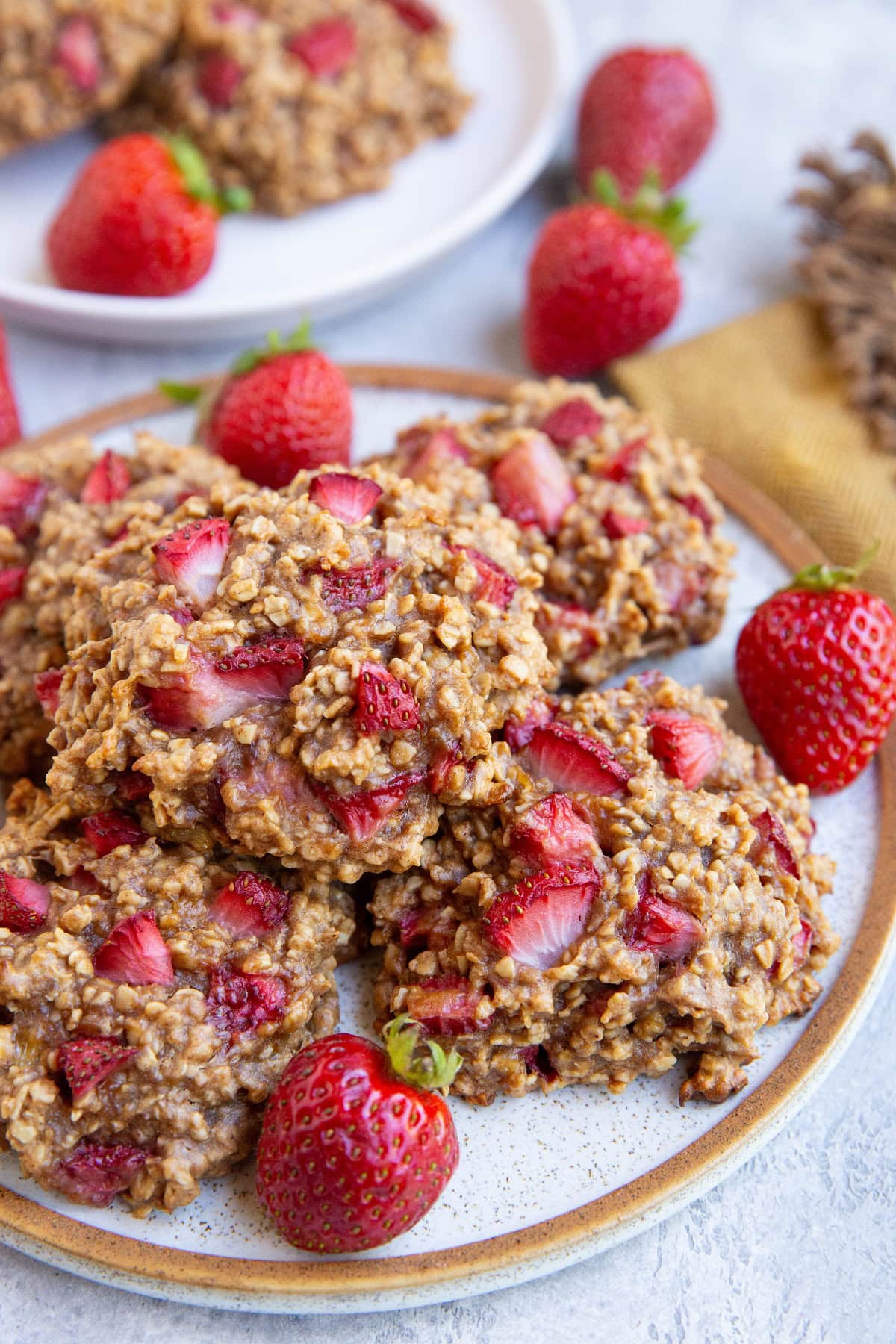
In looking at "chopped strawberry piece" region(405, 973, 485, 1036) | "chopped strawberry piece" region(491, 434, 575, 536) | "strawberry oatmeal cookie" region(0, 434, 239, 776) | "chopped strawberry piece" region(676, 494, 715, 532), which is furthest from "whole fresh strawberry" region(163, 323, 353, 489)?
"chopped strawberry piece" region(405, 973, 485, 1036)

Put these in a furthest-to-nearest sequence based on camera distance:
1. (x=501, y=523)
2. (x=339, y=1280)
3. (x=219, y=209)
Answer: (x=219, y=209), (x=501, y=523), (x=339, y=1280)

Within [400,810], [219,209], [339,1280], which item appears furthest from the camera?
[219,209]

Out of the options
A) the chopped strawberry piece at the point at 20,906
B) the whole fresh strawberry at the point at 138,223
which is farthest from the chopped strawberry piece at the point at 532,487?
the whole fresh strawberry at the point at 138,223

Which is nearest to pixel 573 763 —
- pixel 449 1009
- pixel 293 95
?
pixel 449 1009

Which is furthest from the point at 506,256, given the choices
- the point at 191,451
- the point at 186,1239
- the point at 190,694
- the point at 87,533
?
the point at 186,1239

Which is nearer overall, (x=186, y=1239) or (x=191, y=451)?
(x=186, y=1239)

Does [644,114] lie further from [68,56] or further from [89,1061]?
[89,1061]

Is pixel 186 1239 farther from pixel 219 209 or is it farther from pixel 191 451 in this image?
pixel 219 209
